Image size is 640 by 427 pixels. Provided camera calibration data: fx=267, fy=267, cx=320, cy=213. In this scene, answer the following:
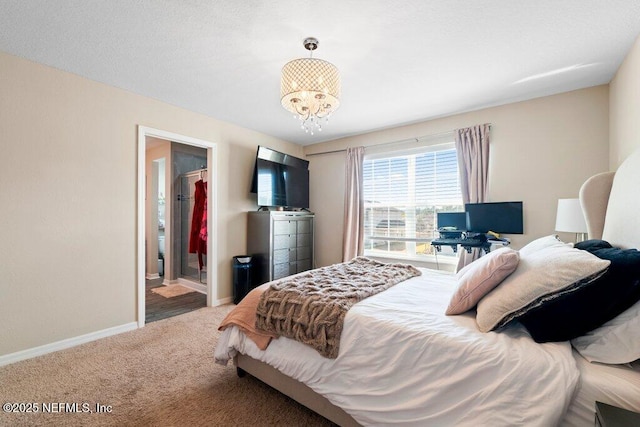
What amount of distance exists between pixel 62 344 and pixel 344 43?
11.6 feet

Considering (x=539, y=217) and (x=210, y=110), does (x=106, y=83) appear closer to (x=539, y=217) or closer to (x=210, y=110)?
(x=210, y=110)

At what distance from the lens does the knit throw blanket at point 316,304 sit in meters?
1.42

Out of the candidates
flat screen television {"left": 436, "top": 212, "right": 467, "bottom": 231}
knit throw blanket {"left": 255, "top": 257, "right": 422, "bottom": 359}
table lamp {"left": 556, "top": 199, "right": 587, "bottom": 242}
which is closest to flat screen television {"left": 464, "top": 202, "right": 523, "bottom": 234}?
flat screen television {"left": 436, "top": 212, "right": 467, "bottom": 231}

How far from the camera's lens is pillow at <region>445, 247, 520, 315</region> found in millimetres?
1288

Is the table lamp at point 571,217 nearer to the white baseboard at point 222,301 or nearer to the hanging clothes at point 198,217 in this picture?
the white baseboard at point 222,301

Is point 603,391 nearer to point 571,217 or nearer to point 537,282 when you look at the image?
point 537,282

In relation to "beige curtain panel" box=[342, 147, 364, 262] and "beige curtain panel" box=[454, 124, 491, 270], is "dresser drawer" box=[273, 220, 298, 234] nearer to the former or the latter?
"beige curtain panel" box=[342, 147, 364, 262]

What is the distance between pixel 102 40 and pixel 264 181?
2.27m

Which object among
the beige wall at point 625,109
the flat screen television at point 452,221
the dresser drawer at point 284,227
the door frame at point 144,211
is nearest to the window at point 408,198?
the flat screen television at point 452,221

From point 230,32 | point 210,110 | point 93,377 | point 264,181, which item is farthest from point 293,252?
point 230,32

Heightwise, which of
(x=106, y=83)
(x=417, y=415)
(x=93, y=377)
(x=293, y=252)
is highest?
(x=106, y=83)

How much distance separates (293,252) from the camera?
4.16 meters

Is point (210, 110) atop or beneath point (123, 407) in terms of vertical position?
atop

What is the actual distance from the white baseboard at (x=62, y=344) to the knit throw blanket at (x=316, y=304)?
2026 mm
